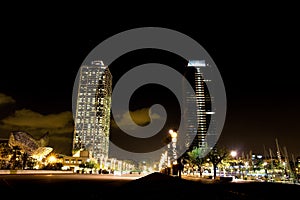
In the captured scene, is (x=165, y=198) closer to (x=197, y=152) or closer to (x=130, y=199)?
(x=130, y=199)

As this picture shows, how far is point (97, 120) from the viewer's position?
19712 cm

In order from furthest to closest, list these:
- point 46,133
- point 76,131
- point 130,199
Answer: point 76,131, point 46,133, point 130,199

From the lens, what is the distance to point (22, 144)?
6931 centimetres

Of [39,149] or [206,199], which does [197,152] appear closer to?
[39,149]

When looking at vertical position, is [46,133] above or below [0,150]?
above

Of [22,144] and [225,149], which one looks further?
[22,144]

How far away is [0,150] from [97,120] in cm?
13386

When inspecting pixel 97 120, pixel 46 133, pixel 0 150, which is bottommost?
pixel 0 150

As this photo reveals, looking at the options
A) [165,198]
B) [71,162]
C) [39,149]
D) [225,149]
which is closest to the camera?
[165,198]

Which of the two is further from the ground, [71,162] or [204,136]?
[204,136]

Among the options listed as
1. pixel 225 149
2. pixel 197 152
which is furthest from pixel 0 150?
pixel 225 149

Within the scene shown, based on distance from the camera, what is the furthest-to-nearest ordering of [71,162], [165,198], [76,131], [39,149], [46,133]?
[76,131] < [71,162] < [46,133] < [39,149] < [165,198]

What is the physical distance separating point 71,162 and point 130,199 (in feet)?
403

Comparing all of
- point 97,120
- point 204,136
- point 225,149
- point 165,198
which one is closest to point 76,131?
point 97,120
